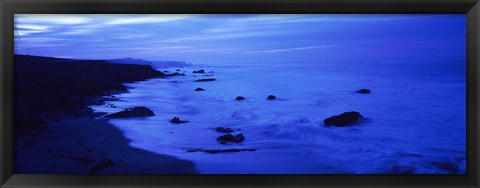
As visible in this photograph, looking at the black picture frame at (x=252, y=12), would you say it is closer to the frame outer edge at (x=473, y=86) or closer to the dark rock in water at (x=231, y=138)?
the frame outer edge at (x=473, y=86)

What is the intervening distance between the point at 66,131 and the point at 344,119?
134 cm

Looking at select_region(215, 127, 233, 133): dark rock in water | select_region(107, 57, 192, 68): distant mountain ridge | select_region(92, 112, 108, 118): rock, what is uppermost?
select_region(107, 57, 192, 68): distant mountain ridge

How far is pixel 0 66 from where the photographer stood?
2773 millimetres

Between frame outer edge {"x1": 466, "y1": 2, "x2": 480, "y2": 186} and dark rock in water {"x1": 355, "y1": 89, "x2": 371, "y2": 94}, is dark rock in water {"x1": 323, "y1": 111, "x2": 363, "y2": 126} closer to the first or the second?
dark rock in water {"x1": 355, "y1": 89, "x2": 371, "y2": 94}

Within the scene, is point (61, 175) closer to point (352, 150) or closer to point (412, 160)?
point (352, 150)

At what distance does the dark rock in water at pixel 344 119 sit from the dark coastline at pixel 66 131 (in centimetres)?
69

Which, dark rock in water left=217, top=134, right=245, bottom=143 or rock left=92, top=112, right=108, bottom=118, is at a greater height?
rock left=92, top=112, right=108, bottom=118

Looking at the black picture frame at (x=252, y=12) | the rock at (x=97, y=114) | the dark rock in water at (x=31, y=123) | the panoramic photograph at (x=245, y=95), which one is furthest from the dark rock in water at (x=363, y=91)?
the dark rock in water at (x=31, y=123)

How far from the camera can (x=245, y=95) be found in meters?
2.82

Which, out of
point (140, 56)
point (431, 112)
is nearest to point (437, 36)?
point (431, 112)

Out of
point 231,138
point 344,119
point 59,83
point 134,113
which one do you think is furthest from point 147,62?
point 344,119

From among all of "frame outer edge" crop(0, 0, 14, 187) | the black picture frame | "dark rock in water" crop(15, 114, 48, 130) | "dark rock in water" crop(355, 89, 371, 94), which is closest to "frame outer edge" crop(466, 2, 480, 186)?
the black picture frame

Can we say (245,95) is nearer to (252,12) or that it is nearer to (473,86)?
(252,12)

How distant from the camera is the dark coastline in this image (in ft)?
9.20
